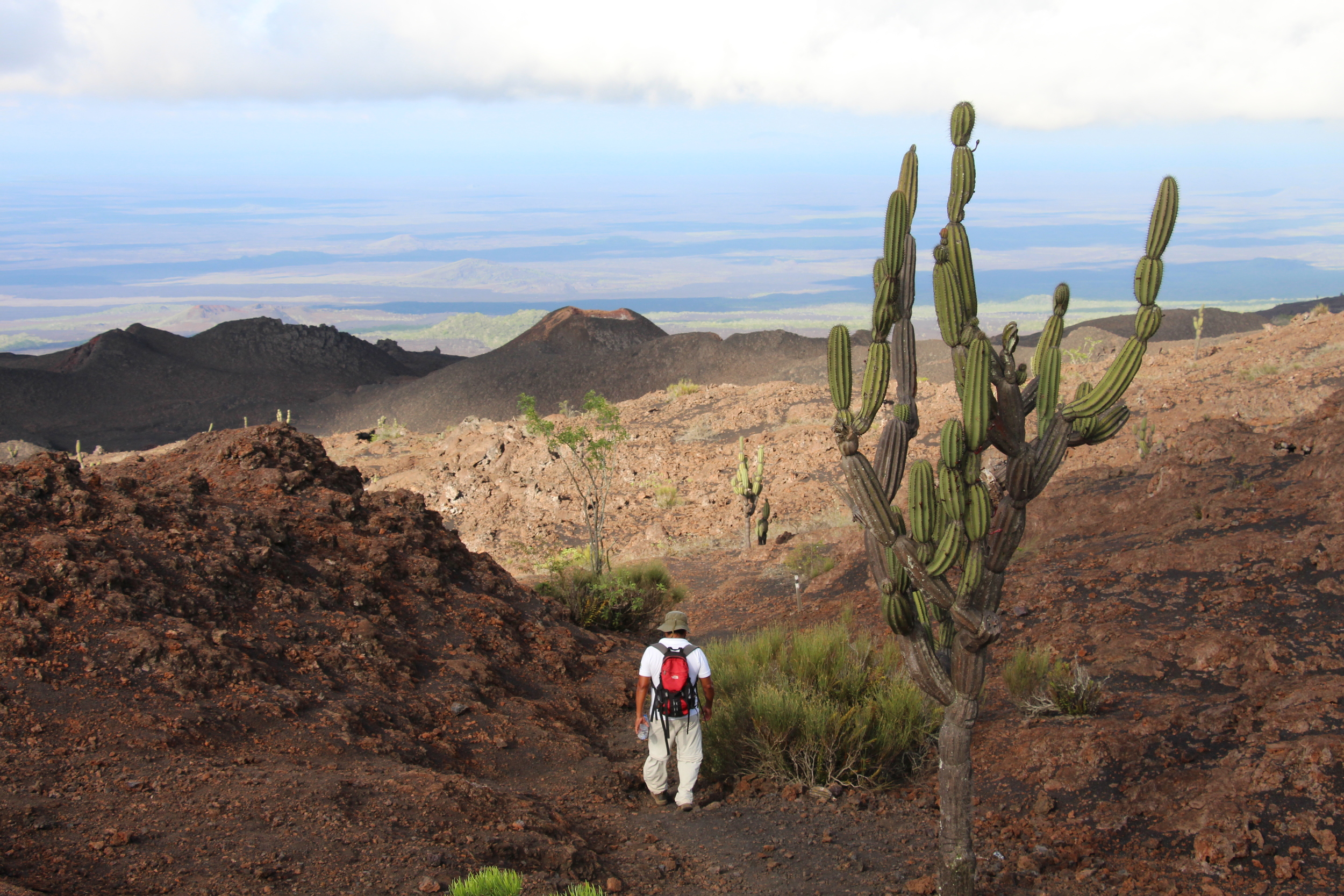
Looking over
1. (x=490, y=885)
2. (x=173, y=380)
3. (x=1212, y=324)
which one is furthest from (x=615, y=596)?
(x=173, y=380)

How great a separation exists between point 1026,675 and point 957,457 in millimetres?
3957

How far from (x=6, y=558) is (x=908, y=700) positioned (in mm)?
6588

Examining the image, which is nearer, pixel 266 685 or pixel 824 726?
pixel 824 726

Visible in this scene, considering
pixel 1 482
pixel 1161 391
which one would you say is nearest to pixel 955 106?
pixel 1 482

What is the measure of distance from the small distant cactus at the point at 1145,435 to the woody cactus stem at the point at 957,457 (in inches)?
442

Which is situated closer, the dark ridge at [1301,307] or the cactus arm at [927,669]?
the cactus arm at [927,669]

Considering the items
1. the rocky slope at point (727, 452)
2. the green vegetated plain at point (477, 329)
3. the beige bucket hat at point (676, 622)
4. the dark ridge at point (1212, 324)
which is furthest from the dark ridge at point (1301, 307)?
the green vegetated plain at point (477, 329)

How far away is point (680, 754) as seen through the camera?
21.6 feet

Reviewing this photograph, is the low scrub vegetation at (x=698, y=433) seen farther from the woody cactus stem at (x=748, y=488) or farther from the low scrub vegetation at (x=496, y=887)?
the low scrub vegetation at (x=496, y=887)

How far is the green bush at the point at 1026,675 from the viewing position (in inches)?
298

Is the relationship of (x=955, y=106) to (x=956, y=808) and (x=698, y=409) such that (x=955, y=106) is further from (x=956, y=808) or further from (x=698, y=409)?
(x=698, y=409)

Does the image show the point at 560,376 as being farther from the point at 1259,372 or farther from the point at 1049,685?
the point at 1049,685

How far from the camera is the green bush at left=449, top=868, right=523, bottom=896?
14.6 ft

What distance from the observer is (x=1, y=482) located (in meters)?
7.47
